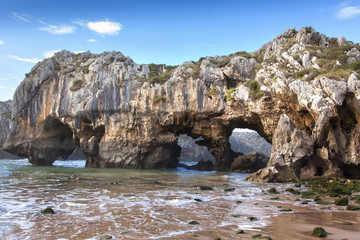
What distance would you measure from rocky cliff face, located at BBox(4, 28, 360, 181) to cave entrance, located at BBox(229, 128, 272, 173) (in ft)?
6.24

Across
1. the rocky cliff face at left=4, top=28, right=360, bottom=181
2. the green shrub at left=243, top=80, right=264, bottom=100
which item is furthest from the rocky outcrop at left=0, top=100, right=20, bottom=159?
the green shrub at left=243, top=80, right=264, bottom=100

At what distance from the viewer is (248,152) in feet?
305

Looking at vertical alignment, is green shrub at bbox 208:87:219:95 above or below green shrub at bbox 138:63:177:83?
below

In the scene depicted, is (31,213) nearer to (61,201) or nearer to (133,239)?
(61,201)

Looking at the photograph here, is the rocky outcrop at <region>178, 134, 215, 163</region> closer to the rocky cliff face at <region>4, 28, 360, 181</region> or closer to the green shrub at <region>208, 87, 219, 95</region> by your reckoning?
the rocky cliff face at <region>4, 28, 360, 181</region>

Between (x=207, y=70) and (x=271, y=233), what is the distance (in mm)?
26218

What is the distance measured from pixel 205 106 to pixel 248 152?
6716 cm

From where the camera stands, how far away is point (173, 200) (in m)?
10.1

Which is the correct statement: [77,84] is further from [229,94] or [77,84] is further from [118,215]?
[118,215]

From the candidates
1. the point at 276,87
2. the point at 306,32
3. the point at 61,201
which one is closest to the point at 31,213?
the point at 61,201

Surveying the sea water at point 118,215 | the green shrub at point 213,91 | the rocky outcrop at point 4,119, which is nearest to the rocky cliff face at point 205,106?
the green shrub at point 213,91

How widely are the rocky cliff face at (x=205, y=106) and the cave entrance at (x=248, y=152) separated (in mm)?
1903

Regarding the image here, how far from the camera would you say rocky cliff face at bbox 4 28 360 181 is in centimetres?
1984

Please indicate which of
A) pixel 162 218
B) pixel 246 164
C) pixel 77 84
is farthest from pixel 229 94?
pixel 162 218
